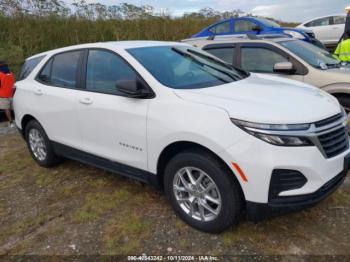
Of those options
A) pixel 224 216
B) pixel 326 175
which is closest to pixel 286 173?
pixel 326 175

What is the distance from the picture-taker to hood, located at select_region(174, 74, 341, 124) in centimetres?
268

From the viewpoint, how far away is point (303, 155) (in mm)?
2582

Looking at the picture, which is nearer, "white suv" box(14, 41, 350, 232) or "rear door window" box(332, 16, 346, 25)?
"white suv" box(14, 41, 350, 232)

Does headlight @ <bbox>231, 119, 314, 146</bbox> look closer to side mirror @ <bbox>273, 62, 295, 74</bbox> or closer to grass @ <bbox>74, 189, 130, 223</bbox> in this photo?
grass @ <bbox>74, 189, 130, 223</bbox>

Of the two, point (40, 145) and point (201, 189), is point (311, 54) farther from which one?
point (40, 145)

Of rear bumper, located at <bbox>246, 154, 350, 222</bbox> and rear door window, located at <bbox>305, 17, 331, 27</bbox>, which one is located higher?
rear door window, located at <bbox>305, 17, 331, 27</bbox>

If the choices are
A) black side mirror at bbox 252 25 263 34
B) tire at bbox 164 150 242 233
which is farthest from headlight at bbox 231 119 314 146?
black side mirror at bbox 252 25 263 34

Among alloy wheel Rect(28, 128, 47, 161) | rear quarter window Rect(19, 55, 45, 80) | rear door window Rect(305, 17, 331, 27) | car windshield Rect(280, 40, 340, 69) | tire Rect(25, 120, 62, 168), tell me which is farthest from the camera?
rear door window Rect(305, 17, 331, 27)

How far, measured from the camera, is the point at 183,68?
3623mm

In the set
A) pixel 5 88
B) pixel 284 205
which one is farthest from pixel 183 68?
pixel 5 88

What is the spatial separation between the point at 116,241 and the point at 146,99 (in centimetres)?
131

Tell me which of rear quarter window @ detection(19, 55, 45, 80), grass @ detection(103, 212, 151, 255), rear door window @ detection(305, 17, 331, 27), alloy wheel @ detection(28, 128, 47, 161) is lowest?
grass @ detection(103, 212, 151, 255)

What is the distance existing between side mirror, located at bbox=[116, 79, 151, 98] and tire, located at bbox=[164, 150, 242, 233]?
0.67 m

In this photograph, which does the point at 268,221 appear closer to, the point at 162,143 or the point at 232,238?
the point at 232,238
